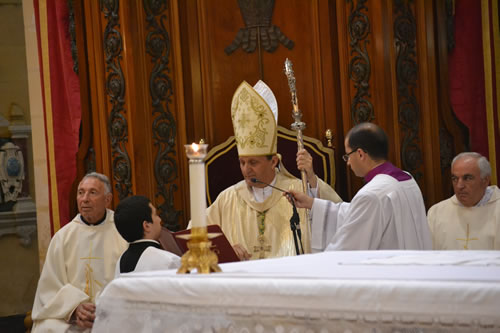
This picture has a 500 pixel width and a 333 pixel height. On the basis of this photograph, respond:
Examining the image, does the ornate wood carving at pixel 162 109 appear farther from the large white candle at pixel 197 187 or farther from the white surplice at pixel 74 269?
the large white candle at pixel 197 187

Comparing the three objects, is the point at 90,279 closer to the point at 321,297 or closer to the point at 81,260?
the point at 81,260

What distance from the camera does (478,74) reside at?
5805 mm

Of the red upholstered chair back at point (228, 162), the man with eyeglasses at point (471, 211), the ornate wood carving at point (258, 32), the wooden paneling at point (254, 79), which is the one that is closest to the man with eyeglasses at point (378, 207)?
the man with eyeglasses at point (471, 211)

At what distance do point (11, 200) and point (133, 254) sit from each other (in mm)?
4830

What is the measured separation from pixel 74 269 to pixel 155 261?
2073 millimetres

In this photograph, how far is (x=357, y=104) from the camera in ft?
18.6

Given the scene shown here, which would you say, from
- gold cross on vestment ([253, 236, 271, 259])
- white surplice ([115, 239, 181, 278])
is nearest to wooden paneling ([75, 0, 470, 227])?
gold cross on vestment ([253, 236, 271, 259])

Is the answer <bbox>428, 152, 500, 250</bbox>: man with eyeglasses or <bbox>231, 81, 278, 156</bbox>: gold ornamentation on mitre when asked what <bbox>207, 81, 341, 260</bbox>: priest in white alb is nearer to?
<bbox>231, 81, 278, 156</bbox>: gold ornamentation on mitre

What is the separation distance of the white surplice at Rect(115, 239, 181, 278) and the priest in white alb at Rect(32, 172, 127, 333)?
1651 mm

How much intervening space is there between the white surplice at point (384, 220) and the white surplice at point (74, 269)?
1792mm

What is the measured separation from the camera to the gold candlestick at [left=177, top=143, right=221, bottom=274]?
7.63ft

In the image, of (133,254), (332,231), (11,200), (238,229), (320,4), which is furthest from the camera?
(11,200)

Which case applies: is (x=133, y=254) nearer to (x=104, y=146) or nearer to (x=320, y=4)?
(x=104, y=146)

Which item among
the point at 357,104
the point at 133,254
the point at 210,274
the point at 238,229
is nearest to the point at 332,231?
the point at 238,229
